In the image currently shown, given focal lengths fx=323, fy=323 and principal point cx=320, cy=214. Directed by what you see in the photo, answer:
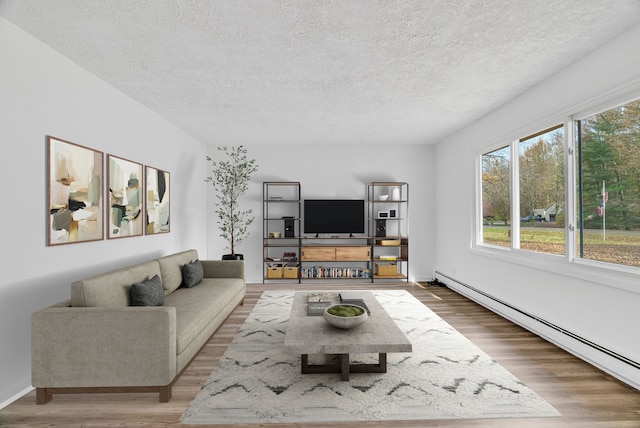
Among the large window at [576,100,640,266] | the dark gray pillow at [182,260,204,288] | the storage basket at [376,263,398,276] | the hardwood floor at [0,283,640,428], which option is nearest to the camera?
the hardwood floor at [0,283,640,428]

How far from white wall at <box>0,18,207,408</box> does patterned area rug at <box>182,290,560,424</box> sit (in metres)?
1.43

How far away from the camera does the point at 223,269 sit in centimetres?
443

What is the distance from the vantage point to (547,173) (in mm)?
3480

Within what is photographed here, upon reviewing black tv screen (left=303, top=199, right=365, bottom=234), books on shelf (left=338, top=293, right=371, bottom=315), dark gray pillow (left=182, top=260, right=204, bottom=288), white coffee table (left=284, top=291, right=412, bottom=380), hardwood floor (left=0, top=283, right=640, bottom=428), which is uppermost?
black tv screen (left=303, top=199, right=365, bottom=234)

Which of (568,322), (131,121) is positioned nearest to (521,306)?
(568,322)

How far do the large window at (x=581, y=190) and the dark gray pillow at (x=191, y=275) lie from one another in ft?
12.8

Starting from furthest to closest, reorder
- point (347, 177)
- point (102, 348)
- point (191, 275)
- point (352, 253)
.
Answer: point (347, 177), point (352, 253), point (191, 275), point (102, 348)

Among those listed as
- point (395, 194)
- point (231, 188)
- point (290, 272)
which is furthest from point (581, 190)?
point (231, 188)

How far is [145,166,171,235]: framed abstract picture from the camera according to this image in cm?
414

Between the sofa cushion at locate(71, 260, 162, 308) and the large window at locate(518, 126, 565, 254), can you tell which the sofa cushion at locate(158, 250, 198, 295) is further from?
the large window at locate(518, 126, 565, 254)

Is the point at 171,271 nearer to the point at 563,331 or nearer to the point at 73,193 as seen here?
the point at 73,193

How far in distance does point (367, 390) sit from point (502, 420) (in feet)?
2.80

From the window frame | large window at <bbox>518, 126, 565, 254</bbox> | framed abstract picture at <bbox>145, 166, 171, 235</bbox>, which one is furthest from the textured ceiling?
framed abstract picture at <bbox>145, 166, 171, 235</bbox>

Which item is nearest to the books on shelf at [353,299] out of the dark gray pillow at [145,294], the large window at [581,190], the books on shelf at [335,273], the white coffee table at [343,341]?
the white coffee table at [343,341]
